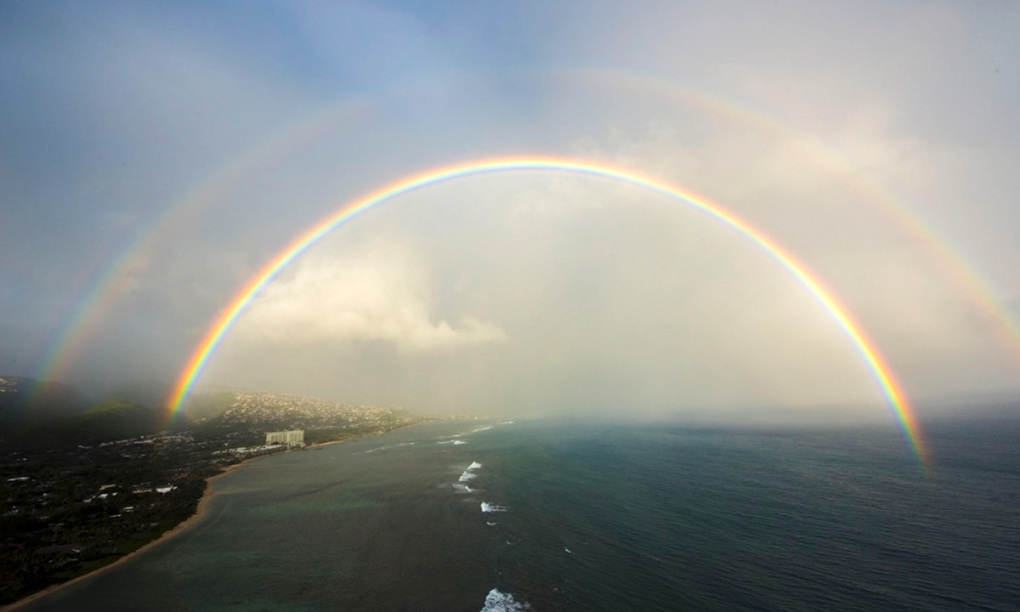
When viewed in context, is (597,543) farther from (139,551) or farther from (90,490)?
(90,490)

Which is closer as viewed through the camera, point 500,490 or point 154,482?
point 500,490

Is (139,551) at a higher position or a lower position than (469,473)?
higher

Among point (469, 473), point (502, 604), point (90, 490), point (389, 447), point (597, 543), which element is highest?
point (90, 490)

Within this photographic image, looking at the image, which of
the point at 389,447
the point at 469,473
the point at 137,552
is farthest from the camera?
the point at 389,447

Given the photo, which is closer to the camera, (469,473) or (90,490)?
(90,490)

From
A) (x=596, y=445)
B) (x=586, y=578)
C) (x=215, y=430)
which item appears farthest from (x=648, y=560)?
(x=215, y=430)

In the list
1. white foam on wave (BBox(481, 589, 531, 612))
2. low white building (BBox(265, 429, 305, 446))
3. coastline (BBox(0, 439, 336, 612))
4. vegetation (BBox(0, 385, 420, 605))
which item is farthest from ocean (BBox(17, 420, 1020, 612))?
low white building (BBox(265, 429, 305, 446))

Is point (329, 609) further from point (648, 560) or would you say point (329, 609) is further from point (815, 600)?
point (815, 600)

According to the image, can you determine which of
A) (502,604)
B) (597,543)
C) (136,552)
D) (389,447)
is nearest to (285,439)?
(389,447)
